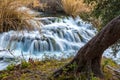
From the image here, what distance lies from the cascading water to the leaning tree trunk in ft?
13.0

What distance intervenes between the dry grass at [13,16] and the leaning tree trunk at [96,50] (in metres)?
5.20

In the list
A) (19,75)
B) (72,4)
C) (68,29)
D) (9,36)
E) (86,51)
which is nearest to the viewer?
(86,51)

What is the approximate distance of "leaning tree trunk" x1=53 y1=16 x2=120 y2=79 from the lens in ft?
13.3

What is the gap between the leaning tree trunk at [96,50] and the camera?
13.3ft

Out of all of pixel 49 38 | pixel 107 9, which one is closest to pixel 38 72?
pixel 107 9

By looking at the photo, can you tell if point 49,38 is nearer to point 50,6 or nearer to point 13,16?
point 13,16

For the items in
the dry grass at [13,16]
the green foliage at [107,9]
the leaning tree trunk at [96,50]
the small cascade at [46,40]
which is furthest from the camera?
the dry grass at [13,16]

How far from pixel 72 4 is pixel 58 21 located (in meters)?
2.63

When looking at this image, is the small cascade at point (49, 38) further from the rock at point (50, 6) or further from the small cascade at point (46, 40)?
the rock at point (50, 6)

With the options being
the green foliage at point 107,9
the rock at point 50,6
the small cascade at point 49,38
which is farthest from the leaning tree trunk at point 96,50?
the rock at point 50,6

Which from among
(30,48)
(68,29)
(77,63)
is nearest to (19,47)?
(30,48)

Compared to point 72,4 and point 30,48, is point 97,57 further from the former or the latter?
point 72,4

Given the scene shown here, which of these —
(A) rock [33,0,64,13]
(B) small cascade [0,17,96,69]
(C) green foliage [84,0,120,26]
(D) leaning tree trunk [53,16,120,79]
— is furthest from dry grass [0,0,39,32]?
(D) leaning tree trunk [53,16,120,79]

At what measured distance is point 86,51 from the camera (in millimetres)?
4379
